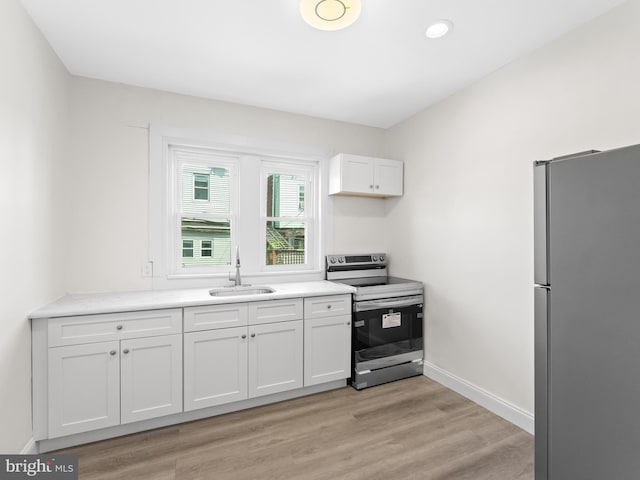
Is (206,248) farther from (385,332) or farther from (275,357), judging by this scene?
(385,332)

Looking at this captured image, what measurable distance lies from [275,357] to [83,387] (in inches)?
50.1

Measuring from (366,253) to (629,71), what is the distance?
248 centimetres

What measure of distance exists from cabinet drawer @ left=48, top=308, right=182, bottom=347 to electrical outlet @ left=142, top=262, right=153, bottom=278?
2.05 ft

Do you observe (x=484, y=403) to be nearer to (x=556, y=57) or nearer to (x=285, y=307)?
(x=285, y=307)

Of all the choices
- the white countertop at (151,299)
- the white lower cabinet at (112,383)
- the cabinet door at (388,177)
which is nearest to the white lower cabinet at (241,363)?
the white lower cabinet at (112,383)

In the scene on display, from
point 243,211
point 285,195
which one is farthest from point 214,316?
point 285,195

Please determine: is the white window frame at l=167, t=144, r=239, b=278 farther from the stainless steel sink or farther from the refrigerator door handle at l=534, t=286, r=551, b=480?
the refrigerator door handle at l=534, t=286, r=551, b=480

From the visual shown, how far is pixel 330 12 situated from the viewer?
1.68m

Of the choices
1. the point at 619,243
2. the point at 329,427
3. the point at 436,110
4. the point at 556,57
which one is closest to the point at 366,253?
the point at 436,110

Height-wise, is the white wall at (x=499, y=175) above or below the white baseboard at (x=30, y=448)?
above

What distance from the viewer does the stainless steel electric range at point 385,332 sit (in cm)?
292

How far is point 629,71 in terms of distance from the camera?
1.76 meters

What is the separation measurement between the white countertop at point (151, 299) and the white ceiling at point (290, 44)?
173cm

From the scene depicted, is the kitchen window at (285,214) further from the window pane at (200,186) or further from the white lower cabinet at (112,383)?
the white lower cabinet at (112,383)
